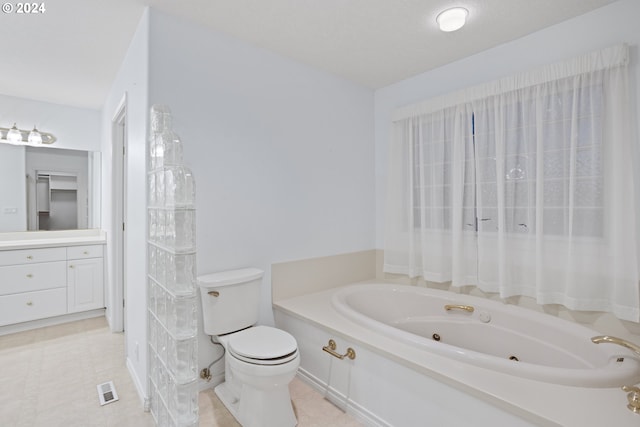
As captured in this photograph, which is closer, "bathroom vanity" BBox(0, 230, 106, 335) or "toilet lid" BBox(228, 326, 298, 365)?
"toilet lid" BBox(228, 326, 298, 365)

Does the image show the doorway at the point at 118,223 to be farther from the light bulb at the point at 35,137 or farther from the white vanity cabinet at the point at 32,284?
the light bulb at the point at 35,137

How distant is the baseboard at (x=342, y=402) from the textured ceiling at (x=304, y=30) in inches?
89.7

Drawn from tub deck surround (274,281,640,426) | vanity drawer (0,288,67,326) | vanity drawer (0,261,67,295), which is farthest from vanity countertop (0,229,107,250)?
tub deck surround (274,281,640,426)

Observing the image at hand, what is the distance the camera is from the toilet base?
163cm

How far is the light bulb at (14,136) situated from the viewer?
3135mm

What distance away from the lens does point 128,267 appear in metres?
2.30

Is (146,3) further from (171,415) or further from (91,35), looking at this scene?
(171,415)

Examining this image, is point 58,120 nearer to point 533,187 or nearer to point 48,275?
point 48,275

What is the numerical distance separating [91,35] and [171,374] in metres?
2.19

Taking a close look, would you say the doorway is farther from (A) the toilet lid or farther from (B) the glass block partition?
(A) the toilet lid

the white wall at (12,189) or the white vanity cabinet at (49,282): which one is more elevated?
the white wall at (12,189)

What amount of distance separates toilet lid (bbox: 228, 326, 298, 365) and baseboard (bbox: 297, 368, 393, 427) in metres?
0.46

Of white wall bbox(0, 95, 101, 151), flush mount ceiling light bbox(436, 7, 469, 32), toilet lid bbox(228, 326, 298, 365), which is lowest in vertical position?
toilet lid bbox(228, 326, 298, 365)

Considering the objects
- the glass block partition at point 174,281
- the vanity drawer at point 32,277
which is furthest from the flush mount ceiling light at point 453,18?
the vanity drawer at point 32,277
